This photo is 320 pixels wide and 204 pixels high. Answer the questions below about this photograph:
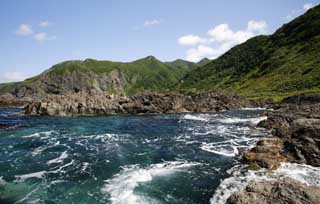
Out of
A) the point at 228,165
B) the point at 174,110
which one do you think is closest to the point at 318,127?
the point at 228,165

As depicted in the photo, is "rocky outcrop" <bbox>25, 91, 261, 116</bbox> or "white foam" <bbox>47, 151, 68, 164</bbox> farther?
"rocky outcrop" <bbox>25, 91, 261, 116</bbox>

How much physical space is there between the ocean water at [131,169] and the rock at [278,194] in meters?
2.44

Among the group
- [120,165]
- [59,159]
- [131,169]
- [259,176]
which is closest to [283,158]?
[259,176]

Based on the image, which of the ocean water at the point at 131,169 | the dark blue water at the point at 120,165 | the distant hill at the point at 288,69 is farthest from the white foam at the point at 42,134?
the distant hill at the point at 288,69

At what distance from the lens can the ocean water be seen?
23547 mm

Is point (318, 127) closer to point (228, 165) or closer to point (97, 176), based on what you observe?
point (228, 165)

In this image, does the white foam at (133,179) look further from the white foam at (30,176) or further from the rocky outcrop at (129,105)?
the rocky outcrop at (129,105)

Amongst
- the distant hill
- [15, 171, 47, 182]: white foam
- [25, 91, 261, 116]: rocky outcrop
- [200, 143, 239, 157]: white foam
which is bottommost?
[15, 171, 47, 182]: white foam

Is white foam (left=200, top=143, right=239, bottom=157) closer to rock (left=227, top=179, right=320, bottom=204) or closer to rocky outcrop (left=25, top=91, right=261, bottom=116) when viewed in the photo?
rock (left=227, top=179, right=320, bottom=204)

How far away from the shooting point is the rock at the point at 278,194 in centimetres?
1808

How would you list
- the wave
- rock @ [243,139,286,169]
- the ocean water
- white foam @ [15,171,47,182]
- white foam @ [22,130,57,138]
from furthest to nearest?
1. white foam @ [22,130,57,138]
2. white foam @ [15,171,47,182]
3. rock @ [243,139,286,169]
4. the ocean water
5. the wave

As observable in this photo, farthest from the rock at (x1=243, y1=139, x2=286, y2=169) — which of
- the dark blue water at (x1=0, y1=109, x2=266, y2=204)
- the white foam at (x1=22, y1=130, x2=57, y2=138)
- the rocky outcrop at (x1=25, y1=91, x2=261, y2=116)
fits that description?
the rocky outcrop at (x1=25, y1=91, x2=261, y2=116)

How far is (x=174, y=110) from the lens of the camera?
97.2 meters

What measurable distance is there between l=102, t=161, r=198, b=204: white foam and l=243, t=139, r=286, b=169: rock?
6.36 metres
